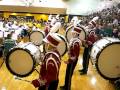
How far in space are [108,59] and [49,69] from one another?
1344 mm

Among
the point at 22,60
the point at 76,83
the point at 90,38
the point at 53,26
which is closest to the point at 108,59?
the point at 22,60

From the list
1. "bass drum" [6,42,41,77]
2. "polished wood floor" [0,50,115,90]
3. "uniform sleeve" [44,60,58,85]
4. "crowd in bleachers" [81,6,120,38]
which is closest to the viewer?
"uniform sleeve" [44,60,58,85]

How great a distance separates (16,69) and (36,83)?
34.6 inches

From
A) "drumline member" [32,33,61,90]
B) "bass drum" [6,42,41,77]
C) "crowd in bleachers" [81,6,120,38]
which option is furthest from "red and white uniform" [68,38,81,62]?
"crowd in bleachers" [81,6,120,38]

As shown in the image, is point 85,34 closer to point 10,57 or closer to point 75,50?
point 75,50

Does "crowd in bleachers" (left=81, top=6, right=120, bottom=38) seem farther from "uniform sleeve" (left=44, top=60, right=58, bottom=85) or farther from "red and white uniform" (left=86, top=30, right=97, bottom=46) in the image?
"uniform sleeve" (left=44, top=60, right=58, bottom=85)

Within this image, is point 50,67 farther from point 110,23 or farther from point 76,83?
point 110,23

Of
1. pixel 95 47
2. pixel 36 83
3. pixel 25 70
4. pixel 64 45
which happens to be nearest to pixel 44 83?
pixel 36 83

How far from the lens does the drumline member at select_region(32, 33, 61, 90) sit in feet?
13.2

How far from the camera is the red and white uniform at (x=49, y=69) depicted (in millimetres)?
4012

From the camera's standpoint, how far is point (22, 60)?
4.88 m

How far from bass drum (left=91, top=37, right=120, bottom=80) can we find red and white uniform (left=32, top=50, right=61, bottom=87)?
1.00 metres

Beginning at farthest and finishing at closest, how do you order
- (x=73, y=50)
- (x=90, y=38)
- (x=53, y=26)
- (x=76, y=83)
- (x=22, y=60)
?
1. (x=90, y=38)
2. (x=76, y=83)
3. (x=53, y=26)
4. (x=73, y=50)
5. (x=22, y=60)

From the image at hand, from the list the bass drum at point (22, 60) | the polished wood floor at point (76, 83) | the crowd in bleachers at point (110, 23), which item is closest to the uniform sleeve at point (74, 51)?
the polished wood floor at point (76, 83)
